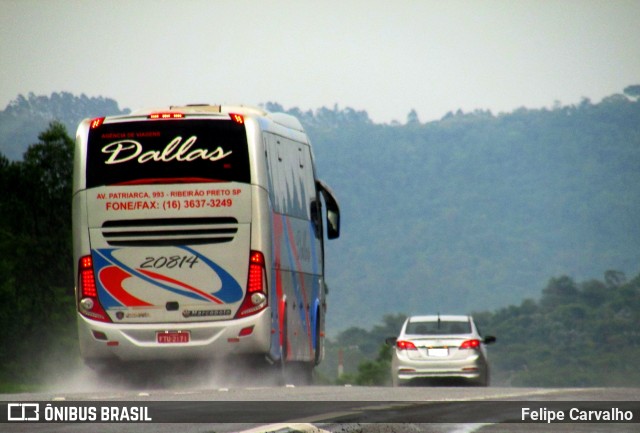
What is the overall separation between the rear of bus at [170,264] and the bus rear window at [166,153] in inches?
1.0

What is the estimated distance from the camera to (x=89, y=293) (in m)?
20.4

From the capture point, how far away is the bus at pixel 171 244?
20.2m

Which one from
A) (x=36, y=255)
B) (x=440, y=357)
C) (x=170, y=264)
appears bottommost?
(x=440, y=357)

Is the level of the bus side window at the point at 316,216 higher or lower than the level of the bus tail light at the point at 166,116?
lower

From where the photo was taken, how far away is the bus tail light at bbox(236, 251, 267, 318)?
2027 centimetres

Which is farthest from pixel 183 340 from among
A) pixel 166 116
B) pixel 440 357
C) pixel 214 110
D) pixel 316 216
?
pixel 440 357

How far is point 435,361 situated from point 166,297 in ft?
22.3

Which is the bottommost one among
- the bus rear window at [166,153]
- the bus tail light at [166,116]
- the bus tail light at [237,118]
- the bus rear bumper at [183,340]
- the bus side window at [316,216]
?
the bus rear bumper at [183,340]

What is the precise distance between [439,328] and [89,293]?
27.0ft

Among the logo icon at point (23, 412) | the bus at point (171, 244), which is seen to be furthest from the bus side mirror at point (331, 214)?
A: the logo icon at point (23, 412)

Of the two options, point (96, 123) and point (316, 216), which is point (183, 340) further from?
point (316, 216)


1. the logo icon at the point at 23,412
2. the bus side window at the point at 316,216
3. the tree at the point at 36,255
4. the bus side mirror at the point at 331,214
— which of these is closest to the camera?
the logo icon at the point at 23,412

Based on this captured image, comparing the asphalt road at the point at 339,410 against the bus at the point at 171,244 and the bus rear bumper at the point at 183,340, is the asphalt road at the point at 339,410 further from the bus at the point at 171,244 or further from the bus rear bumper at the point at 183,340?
the bus at the point at 171,244

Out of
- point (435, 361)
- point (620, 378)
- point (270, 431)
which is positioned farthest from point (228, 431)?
point (620, 378)
